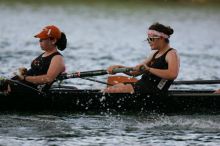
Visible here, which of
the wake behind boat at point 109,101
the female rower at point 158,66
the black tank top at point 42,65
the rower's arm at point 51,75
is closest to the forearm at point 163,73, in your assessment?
the female rower at point 158,66

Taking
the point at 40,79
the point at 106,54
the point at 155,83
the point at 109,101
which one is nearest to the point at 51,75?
the point at 40,79

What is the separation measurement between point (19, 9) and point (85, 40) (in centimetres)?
2627

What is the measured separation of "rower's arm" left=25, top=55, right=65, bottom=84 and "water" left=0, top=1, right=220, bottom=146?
73 centimetres

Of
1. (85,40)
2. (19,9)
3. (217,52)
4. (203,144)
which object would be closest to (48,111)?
(203,144)

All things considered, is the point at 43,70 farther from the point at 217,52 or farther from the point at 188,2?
the point at 188,2

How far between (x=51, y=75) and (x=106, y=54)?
18455mm

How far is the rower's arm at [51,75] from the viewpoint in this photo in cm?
1822

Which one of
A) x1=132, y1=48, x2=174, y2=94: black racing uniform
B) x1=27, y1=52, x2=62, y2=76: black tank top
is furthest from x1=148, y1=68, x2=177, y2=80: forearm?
x1=27, y1=52, x2=62, y2=76: black tank top

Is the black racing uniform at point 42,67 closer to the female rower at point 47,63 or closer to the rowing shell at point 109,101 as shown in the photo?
the female rower at point 47,63

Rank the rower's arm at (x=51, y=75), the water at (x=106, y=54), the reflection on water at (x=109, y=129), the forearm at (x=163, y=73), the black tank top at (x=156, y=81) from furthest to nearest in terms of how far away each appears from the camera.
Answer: the rower's arm at (x=51, y=75) → the black tank top at (x=156, y=81) → the forearm at (x=163, y=73) → the water at (x=106, y=54) → the reflection on water at (x=109, y=129)

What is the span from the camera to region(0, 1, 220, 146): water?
16.8 m

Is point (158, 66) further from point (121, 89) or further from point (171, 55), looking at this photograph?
point (121, 89)

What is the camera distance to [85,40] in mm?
43812

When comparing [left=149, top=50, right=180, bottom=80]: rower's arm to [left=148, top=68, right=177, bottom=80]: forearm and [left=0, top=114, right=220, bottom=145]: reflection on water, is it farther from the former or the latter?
[left=0, top=114, right=220, bottom=145]: reflection on water
